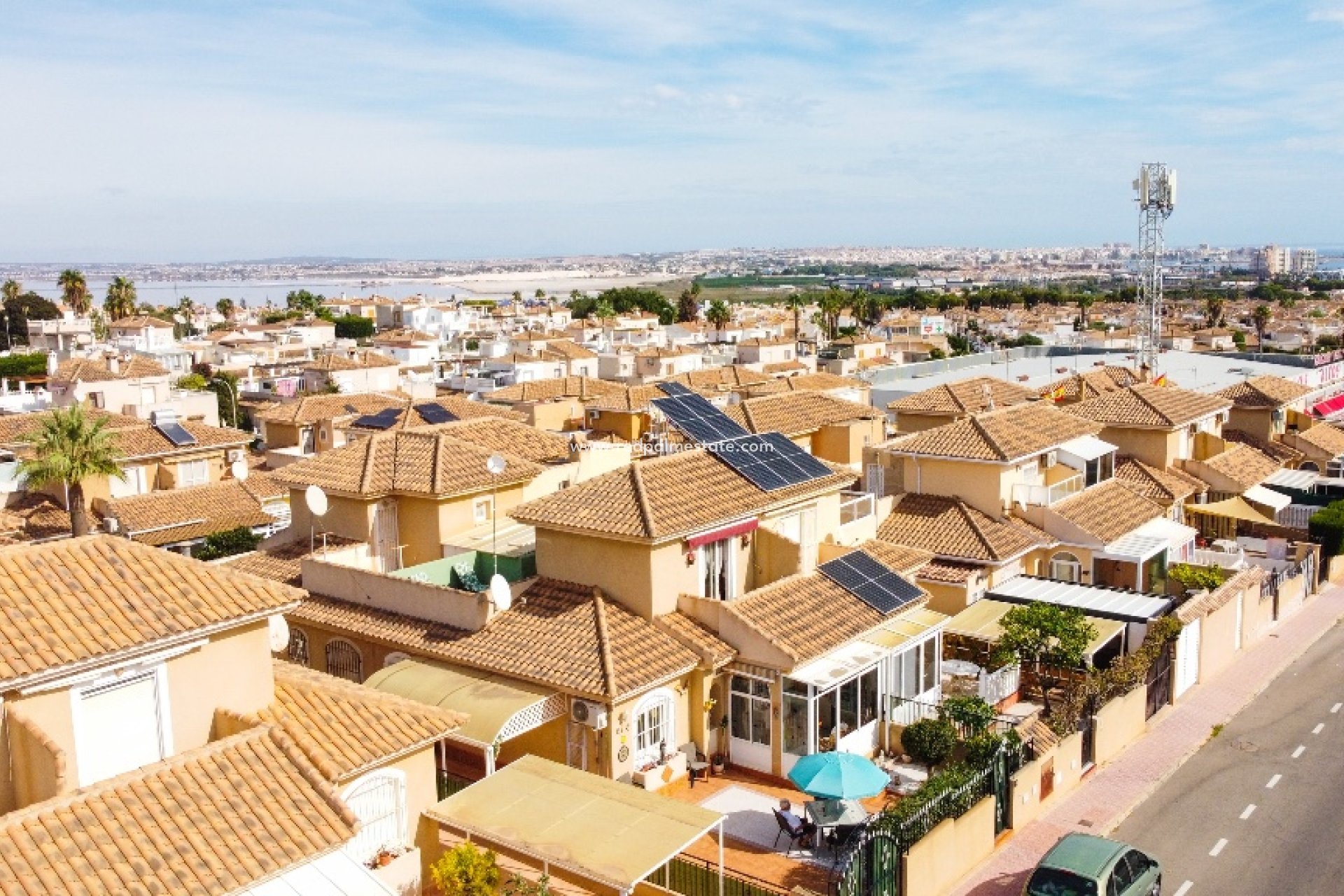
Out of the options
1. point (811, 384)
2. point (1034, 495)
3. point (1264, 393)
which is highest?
point (1264, 393)

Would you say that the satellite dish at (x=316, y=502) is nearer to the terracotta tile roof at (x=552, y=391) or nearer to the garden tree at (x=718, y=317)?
the terracotta tile roof at (x=552, y=391)

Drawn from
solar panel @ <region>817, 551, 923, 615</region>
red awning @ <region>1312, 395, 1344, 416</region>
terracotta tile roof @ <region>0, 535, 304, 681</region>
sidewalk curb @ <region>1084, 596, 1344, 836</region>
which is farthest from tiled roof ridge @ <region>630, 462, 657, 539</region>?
red awning @ <region>1312, 395, 1344, 416</region>

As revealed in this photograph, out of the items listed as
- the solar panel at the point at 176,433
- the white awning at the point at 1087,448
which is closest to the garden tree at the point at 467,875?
the white awning at the point at 1087,448

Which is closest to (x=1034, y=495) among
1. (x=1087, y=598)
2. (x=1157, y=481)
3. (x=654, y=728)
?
(x=1087, y=598)

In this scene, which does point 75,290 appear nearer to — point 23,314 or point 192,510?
point 23,314

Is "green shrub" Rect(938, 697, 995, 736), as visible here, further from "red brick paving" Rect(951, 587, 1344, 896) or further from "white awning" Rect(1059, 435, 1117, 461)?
"white awning" Rect(1059, 435, 1117, 461)

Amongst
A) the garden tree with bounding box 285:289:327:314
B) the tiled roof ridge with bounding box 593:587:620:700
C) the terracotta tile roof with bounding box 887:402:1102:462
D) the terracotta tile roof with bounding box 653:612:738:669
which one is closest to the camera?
the tiled roof ridge with bounding box 593:587:620:700
